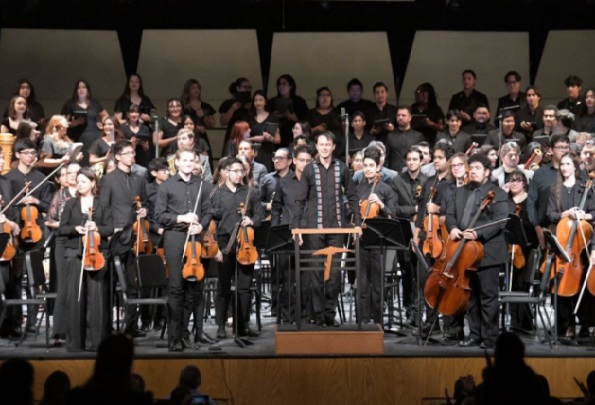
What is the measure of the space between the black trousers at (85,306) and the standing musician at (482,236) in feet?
8.84

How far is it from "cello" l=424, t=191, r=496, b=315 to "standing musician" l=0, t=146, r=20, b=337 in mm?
3467

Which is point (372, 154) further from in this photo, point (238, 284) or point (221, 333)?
point (221, 333)

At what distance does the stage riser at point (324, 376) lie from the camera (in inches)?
297

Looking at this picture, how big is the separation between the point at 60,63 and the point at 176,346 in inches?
285

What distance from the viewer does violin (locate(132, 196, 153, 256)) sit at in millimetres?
9125

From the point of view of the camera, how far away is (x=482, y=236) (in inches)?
316

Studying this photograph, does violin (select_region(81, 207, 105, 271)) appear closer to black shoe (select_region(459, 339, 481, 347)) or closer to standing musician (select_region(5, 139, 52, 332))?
standing musician (select_region(5, 139, 52, 332))

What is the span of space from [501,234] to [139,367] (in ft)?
9.35

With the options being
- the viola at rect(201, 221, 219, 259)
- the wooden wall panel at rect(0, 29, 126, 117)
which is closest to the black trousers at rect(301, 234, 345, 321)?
the viola at rect(201, 221, 219, 259)

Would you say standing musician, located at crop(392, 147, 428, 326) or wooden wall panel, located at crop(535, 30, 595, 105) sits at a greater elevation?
wooden wall panel, located at crop(535, 30, 595, 105)

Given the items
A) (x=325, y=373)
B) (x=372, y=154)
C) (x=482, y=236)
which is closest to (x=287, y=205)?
(x=372, y=154)

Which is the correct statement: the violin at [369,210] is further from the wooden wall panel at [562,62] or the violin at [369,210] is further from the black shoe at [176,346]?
the wooden wall panel at [562,62]

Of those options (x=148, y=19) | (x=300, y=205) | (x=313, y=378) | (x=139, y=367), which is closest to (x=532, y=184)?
(x=300, y=205)

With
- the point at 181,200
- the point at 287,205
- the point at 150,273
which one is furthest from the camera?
the point at 287,205
